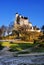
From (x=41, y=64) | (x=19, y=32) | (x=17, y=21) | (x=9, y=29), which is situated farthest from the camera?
(x=17, y=21)

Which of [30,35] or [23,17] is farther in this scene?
[23,17]

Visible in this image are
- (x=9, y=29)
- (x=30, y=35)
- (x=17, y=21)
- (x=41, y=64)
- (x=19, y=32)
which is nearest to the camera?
(x=41, y=64)

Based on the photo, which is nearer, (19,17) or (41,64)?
(41,64)

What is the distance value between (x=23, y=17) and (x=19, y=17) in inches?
100

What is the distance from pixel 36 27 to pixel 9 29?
884 cm

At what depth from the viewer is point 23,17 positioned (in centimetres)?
7575

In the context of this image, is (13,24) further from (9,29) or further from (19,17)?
(19,17)

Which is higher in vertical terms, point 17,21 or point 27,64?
point 17,21

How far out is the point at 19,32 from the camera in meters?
56.0

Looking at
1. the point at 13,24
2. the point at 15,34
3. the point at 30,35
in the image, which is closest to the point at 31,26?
the point at 13,24

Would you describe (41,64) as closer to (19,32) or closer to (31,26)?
(19,32)

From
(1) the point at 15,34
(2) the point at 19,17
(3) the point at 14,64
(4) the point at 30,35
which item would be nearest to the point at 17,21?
(2) the point at 19,17

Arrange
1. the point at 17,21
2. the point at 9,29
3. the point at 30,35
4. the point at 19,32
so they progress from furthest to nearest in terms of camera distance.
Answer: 1. the point at 17,21
2. the point at 9,29
3. the point at 19,32
4. the point at 30,35

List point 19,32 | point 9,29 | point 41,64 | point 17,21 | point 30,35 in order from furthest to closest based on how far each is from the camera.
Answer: point 17,21
point 9,29
point 19,32
point 30,35
point 41,64
